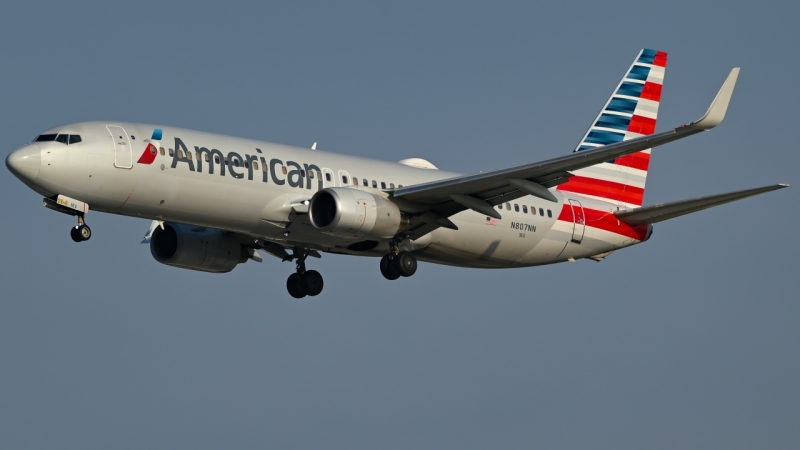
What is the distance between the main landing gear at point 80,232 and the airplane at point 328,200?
0.10 ft

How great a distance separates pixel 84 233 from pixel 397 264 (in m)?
10.8

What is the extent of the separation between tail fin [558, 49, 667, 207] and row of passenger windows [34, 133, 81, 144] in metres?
19.8

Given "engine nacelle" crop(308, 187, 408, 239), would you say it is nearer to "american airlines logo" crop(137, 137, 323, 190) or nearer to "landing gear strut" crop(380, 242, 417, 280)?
"american airlines logo" crop(137, 137, 323, 190)

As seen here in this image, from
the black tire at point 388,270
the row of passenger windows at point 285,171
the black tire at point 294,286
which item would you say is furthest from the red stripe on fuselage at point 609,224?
the black tire at point 294,286

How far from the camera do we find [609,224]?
49688 mm

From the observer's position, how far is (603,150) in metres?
38.8

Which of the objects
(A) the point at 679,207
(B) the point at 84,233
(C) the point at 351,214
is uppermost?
(A) the point at 679,207

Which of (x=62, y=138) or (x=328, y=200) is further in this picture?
(x=328, y=200)

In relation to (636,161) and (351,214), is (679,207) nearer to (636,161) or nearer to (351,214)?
(636,161)

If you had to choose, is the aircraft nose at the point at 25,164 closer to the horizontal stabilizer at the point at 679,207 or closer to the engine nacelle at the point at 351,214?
the engine nacelle at the point at 351,214

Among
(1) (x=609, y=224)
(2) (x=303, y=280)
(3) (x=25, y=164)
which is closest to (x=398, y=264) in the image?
(2) (x=303, y=280)

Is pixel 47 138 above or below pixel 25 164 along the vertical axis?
above

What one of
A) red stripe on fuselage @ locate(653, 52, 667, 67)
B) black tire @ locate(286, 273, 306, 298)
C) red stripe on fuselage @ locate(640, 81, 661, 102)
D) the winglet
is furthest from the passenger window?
red stripe on fuselage @ locate(653, 52, 667, 67)

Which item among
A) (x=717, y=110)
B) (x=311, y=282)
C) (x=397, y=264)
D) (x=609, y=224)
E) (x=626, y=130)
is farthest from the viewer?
(x=626, y=130)
